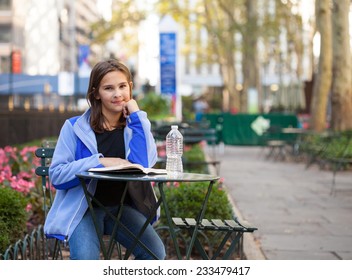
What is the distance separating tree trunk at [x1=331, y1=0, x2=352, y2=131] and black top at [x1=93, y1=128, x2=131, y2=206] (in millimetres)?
20121

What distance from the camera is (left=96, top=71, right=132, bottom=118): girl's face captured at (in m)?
5.46

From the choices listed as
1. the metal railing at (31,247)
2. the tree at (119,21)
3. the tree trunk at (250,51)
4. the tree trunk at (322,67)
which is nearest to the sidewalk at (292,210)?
the metal railing at (31,247)

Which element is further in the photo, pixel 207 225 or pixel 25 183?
pixel 25 183

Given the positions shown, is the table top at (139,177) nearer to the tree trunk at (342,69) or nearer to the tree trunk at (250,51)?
the tree trunk at (342,69)

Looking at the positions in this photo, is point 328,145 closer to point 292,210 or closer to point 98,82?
point 292,210

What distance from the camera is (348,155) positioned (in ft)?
61.7

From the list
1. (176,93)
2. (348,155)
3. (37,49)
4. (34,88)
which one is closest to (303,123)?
(176,93)

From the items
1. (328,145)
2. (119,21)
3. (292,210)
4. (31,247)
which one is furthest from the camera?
(119,21)

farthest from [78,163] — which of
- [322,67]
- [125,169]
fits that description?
[322,67]

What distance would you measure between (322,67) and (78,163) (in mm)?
22902

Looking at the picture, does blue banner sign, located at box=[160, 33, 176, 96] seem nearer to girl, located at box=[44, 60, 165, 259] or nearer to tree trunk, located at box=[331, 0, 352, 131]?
tree trunk, located at box=[331, 0, 352, 131]

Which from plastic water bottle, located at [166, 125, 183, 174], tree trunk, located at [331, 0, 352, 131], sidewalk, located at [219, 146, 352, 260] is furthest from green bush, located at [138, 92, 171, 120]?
plastic water bottle, located at [166, 125, 183, 174]

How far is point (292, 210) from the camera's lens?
42.7ft

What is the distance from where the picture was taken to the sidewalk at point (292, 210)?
30.5 feet
